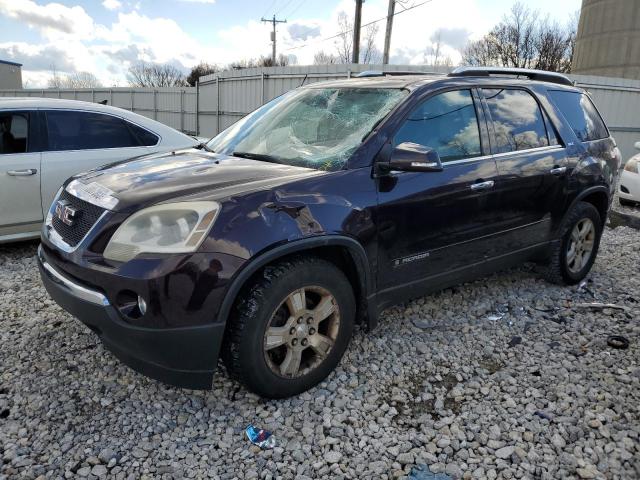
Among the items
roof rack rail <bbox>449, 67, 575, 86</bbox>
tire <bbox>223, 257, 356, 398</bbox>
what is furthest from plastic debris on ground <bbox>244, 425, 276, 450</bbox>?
roof rack rail <bbox>449, 67, 575, 86</bbox>

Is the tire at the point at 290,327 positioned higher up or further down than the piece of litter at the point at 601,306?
higher up

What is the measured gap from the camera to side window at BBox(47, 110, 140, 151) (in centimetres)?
497

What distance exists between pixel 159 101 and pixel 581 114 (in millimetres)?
22138

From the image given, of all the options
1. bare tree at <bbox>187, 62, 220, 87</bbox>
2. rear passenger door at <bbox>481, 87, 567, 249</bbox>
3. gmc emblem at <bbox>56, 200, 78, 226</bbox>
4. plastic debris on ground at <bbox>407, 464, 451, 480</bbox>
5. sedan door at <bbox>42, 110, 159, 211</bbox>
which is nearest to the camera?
plastic debris on ground at <bbox>407, 464, 451, 480</bbox>

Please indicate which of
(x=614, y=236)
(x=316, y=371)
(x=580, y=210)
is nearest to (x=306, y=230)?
(x=316, y=371)

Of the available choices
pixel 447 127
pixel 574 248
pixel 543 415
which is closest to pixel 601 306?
pixel 574 248

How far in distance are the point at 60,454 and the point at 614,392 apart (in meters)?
3.05

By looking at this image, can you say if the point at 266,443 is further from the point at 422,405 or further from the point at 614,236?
the point at 614,236

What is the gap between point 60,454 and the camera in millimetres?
2355

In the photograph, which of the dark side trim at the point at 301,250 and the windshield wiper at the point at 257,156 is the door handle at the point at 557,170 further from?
the windshield wiper at the point at 257,156

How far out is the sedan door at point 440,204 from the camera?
3031 mm

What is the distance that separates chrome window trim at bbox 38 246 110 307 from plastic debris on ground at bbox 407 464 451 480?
5.35 ft

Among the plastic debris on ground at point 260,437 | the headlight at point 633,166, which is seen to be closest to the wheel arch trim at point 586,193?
the plastic debris on ground at point 260,437

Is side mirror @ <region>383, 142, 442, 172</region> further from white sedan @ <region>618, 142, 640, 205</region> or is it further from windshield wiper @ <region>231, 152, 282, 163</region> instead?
white sedan @ <region>618, 142, 640, 205</region>
